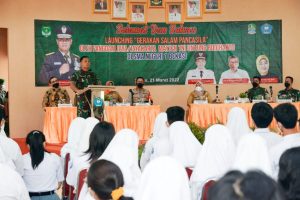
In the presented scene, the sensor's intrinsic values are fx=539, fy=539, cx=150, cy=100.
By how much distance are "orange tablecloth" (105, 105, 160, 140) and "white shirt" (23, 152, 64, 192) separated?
5.91 metres

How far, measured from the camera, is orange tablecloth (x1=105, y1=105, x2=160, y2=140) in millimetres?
10469

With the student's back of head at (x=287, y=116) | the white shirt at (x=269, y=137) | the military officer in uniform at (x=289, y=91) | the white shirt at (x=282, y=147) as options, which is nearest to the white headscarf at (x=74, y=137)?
the white shirt at (x=269, y=137)

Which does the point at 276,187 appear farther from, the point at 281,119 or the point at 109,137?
the point at 281,119

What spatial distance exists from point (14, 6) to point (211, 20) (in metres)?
A: 4.57

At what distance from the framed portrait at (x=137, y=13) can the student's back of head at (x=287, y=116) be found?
30.0ft

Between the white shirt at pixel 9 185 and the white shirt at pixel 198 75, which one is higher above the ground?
the white shirt at pixel 198 75

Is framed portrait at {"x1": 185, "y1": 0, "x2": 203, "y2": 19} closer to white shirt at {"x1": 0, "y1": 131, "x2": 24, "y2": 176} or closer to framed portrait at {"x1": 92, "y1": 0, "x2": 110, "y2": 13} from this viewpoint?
framed portrait at {"x1": 92, "y1": 0, "x2": 110, "y2": 13}

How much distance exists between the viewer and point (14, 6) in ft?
39.6

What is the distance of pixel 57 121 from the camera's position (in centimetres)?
1075

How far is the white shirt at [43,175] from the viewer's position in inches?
175

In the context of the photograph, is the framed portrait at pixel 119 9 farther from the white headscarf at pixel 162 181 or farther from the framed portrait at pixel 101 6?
the white headscarf at pixel 162 181

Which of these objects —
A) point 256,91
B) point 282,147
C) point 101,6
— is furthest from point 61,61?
point 282,147

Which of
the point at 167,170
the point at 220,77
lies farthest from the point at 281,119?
the point at 220,77

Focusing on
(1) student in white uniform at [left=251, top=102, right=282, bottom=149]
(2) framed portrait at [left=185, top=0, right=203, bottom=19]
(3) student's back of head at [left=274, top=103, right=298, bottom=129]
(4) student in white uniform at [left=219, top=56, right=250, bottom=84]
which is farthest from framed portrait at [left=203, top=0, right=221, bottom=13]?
(3) student's back of head at [left=274, top=103, right=298, bottom=129]
